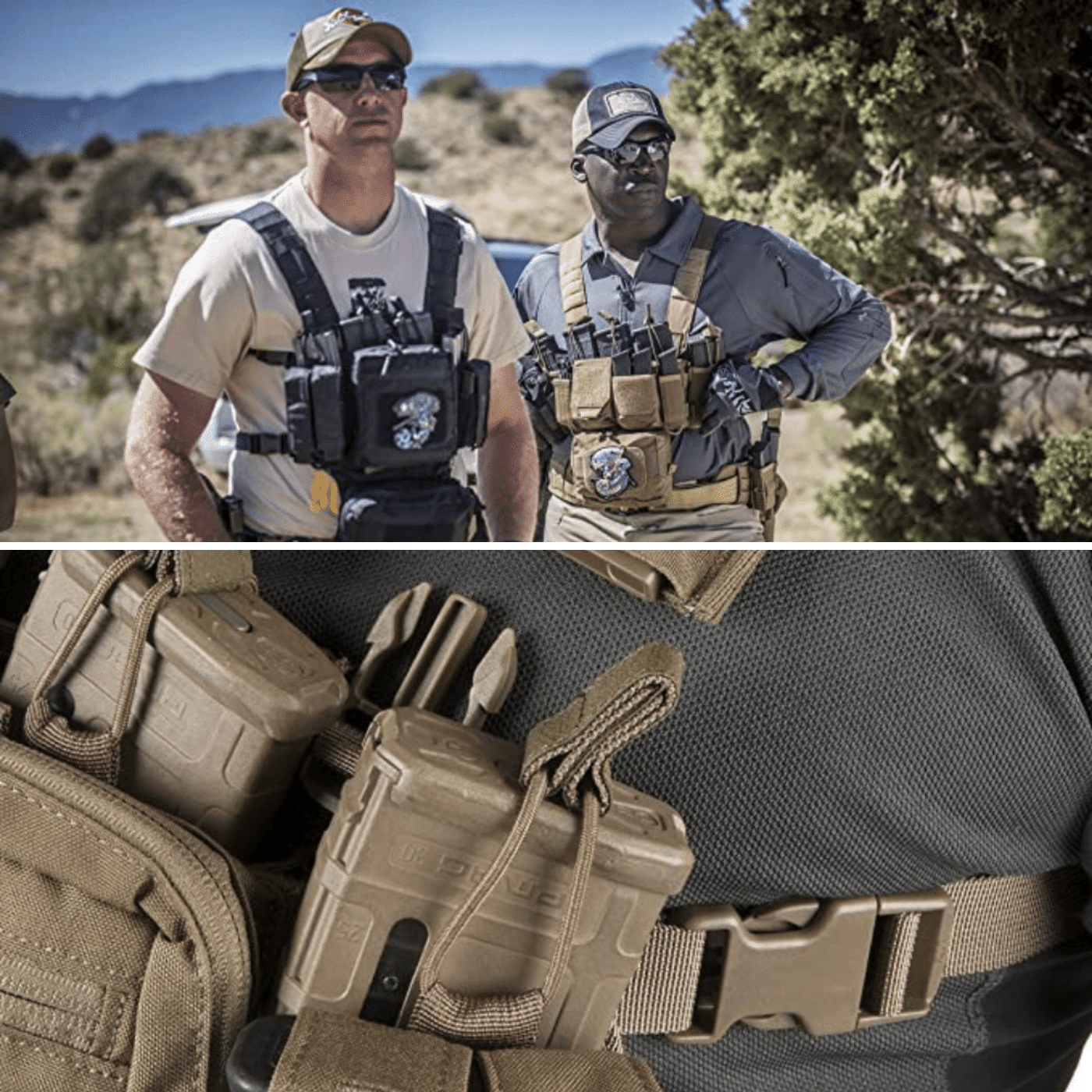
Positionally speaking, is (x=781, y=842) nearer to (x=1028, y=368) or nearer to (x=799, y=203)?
(x=799, y=203)

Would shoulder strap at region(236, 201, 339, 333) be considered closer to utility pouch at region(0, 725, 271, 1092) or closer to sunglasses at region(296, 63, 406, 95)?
sunglasses at region(296, 63, 406, 95)

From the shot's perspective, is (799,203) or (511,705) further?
(799,203)

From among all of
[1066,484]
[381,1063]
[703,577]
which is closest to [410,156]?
[703,577]

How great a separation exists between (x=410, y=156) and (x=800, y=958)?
2.22ft

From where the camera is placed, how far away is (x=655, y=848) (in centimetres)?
89

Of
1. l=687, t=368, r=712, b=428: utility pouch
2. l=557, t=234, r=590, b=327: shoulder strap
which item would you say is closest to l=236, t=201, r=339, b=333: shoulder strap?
l=557, t=234, r=590, b=327: shoulder strap

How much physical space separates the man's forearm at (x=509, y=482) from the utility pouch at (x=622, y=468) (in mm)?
49

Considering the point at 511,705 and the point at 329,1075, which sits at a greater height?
the point at 511,705

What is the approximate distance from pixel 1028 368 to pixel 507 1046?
1376mm

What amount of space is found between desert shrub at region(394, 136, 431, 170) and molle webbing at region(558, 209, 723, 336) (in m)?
0.14

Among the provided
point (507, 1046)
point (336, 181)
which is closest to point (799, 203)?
point (336, 181)

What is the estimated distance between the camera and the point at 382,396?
1.06 meters

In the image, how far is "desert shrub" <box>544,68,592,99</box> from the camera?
113 cm

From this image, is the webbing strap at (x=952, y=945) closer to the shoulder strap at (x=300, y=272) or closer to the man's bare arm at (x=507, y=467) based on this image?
the man's bare arm at (x=507, y=467)
